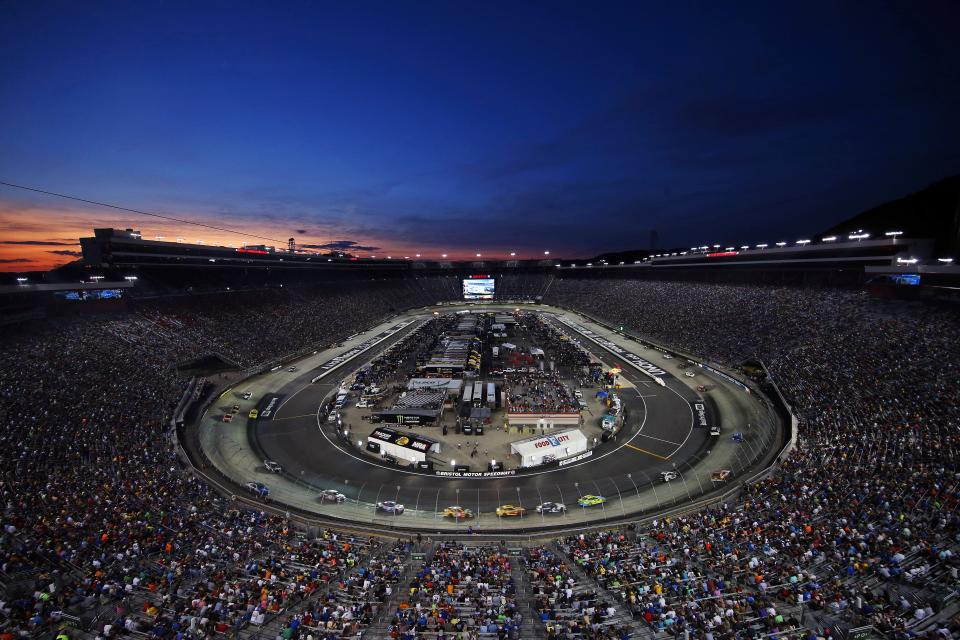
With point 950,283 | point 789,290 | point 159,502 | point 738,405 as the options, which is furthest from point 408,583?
point 789,290

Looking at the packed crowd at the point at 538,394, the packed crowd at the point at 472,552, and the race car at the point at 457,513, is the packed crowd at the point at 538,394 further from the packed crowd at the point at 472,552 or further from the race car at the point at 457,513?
the packed crowd at the point at 472,552

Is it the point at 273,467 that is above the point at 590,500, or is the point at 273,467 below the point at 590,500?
above

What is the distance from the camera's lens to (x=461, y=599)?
14.1 m

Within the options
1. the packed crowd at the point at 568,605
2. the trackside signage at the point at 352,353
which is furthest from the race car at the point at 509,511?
the trackside signage at the point at 352,353

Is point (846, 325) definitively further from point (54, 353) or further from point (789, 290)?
point (54, 353)

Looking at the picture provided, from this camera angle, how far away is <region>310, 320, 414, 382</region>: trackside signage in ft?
154

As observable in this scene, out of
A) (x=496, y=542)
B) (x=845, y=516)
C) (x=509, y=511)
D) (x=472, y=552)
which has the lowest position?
(x=496, y=542)

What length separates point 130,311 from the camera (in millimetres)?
45750

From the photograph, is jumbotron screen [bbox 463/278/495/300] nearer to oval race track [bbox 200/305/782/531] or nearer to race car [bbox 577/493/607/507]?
oval race track [bbox 200/305/782/531]

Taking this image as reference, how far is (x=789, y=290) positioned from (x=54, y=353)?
258 feet

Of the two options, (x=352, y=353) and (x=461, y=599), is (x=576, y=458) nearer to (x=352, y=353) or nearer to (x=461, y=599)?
(x=461, y=599)

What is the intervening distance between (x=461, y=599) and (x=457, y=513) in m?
7.11

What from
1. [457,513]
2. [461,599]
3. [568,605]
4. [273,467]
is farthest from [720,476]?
[273,467]

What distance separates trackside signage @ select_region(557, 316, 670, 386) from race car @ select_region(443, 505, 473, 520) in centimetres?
2846
